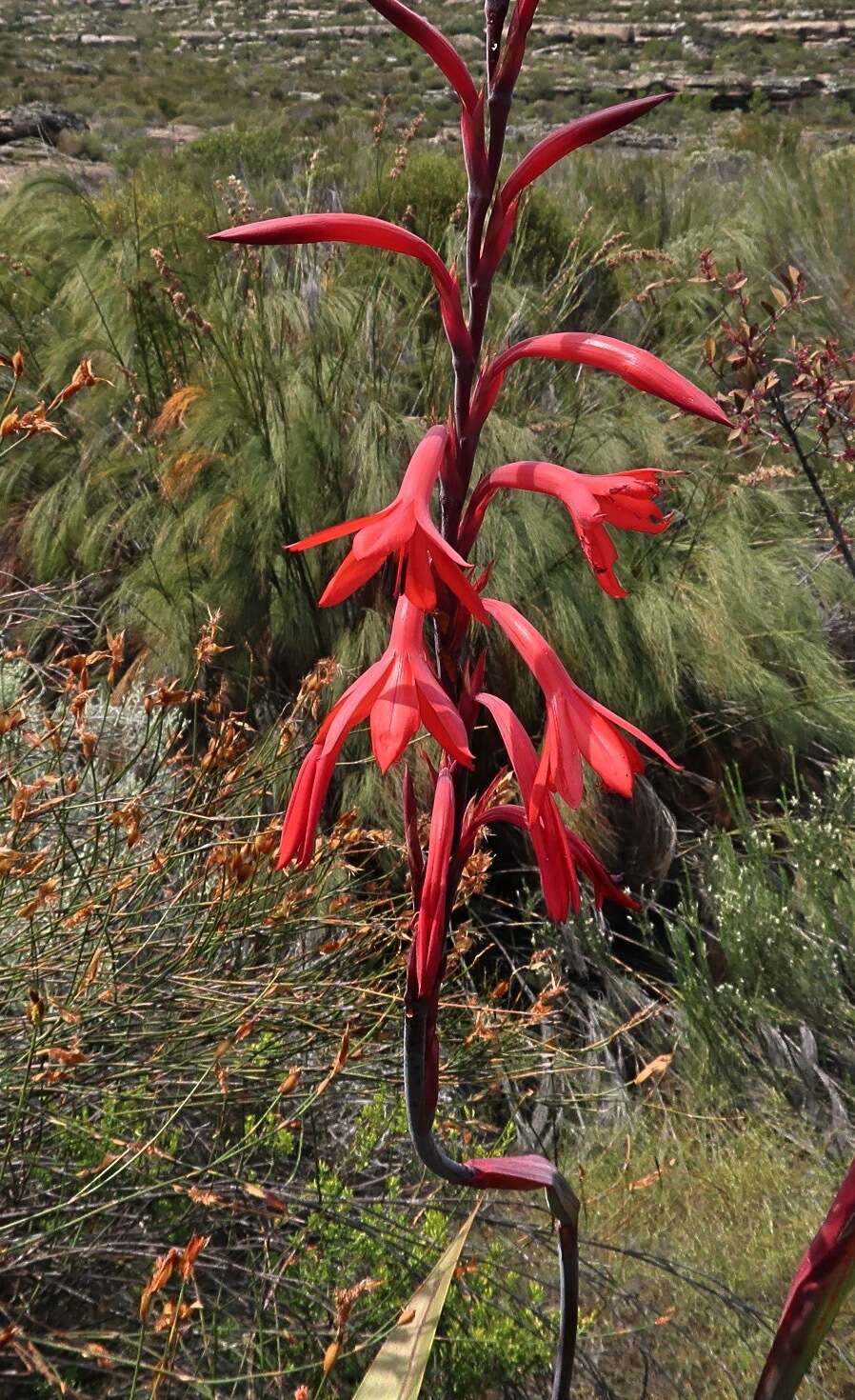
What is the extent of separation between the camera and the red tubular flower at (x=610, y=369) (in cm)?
85

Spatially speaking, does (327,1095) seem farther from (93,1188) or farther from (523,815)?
(523,815)

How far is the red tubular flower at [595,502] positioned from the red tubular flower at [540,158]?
0.52 ft

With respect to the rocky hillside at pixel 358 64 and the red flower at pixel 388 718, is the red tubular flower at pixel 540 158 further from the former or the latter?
the rocky hillside at pixel 358 64

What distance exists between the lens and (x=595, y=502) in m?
0.90

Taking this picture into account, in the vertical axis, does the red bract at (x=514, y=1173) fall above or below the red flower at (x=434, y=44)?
below

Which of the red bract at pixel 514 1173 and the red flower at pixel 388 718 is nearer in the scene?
the red flower at pixel 388 718

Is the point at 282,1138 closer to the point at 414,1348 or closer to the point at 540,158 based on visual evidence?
the point at 414,1348

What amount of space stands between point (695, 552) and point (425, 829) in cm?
148

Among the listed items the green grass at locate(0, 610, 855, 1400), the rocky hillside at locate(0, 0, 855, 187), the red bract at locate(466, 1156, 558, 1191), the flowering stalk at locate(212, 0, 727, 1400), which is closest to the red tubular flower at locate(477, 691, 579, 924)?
the flowering stalk at locate(212, 0, 727, 1400)

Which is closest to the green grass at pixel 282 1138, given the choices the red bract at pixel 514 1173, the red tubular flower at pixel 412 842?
the red bract at pixel 514 1173

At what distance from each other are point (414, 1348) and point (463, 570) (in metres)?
0.68

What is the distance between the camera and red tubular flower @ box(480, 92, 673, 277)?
2.89 feet

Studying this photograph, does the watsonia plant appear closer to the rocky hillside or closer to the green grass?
the green grass

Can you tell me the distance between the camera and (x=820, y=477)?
165 inches
